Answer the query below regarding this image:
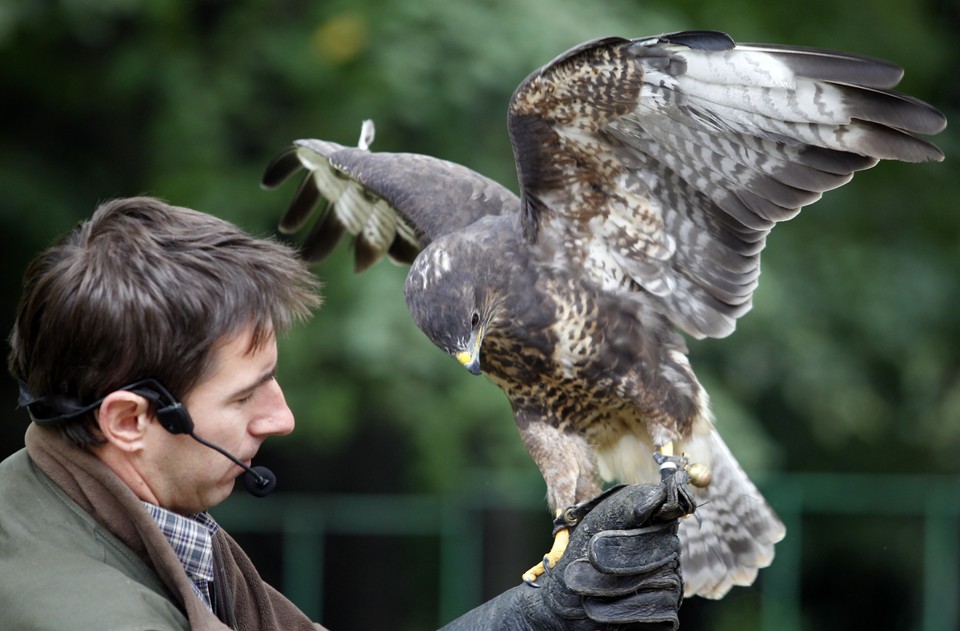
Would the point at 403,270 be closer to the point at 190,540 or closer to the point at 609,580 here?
the point at 609,580

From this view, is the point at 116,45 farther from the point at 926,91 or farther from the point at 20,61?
the point at 926,91

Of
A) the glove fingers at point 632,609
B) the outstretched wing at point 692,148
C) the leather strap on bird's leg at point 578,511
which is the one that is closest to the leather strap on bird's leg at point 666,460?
the leather strap on bird's leg at point 578,511

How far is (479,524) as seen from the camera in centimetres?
741

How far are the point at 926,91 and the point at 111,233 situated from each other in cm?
735

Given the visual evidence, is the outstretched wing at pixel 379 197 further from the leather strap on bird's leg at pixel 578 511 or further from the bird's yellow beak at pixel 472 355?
the leather strap on bird's leg at pixel 578 511

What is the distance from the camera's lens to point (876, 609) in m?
8.81

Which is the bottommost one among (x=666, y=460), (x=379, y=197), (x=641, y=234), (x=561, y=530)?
(x=561, y=530)

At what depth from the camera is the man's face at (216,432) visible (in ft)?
6.07

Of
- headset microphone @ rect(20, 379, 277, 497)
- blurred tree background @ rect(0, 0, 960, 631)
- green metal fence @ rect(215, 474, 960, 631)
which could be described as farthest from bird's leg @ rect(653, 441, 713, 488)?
green metal fence @ rect(215, 474, 960, 631)

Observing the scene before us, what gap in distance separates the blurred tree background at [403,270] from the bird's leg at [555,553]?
107 inches

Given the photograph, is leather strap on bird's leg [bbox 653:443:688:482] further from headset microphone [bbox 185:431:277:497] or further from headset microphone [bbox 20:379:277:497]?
headset microphone [bbox 20:379:277:497]

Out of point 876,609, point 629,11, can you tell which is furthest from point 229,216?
point 876,609

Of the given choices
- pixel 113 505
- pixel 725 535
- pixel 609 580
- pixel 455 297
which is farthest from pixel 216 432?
pixel 725 535

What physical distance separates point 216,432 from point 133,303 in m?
0.27
